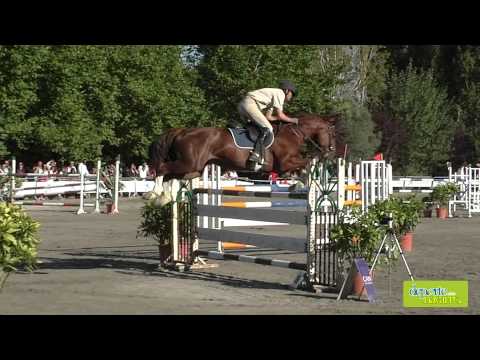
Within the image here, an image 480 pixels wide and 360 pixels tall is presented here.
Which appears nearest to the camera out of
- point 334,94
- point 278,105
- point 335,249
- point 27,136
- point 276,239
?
point 335,249

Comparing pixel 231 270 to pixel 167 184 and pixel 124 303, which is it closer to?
pixel 167 184

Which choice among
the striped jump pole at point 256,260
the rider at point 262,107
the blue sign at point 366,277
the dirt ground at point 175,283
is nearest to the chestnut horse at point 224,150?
the rider at point 262,107

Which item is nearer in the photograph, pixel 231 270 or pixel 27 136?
pixel 231 270

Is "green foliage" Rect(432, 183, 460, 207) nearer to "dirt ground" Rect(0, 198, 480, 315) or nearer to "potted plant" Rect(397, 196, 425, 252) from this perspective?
"dirt ground" Rect(0, 198, 480, 315)

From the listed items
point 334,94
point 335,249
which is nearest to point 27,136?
point 334,94

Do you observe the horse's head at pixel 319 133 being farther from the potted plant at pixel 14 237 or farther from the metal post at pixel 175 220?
the potted plant at pixel 14 237

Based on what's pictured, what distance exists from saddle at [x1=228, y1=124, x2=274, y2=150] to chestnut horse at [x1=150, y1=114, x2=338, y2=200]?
0.18 feet

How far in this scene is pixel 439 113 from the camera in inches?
2221

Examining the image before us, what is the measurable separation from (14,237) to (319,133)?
469 centimetres

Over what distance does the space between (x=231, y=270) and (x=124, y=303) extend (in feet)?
11.6

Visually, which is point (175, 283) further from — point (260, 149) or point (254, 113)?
point (254, 113)

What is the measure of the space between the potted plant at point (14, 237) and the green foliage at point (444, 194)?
18053 millimetres

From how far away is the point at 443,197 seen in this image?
25.5m

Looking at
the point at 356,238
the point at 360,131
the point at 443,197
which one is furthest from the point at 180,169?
the point at 360,131
